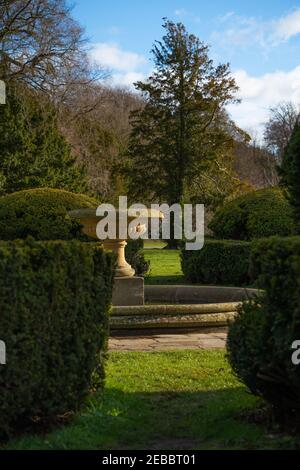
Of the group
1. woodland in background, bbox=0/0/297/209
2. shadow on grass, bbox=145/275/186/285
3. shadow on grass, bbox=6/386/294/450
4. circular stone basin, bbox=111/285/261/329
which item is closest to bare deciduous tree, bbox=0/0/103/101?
woodland in background, bbox=0/0/297/209

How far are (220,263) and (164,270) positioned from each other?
4647mm

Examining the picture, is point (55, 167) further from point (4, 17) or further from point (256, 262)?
point (256, 262)

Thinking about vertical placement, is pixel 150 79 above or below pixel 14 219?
above

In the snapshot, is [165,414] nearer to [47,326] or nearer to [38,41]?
[47,326]

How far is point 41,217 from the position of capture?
603 inches

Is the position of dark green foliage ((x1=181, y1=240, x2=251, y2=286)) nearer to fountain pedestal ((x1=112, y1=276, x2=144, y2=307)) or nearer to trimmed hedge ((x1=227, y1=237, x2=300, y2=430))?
fountain pedestal ((x1=112, y1=276, x2=144, y2=307))

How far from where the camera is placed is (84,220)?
1076 centimetres

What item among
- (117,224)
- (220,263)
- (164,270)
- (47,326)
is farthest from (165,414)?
(164,270)

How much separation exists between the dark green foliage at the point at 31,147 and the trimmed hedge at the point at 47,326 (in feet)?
70.2

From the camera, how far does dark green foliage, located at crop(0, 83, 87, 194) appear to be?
87.8 ft

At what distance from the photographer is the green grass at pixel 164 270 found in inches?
631

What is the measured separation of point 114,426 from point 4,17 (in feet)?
78.5

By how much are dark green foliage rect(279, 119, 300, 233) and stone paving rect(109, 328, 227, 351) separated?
261 centimetres
